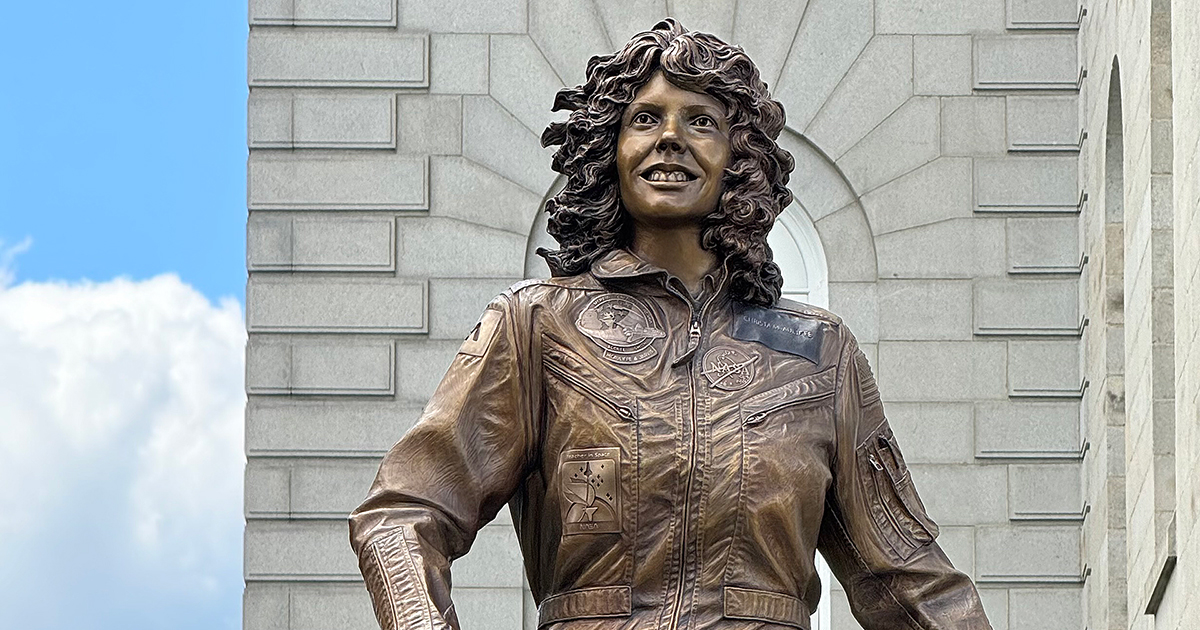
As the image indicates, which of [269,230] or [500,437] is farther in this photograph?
[269,230]

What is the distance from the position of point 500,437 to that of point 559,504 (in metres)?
0.23

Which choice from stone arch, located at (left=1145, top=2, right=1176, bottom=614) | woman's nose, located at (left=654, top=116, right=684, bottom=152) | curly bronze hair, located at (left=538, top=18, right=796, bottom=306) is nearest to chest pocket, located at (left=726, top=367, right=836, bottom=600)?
curly bronze hair, located at (left=538, top=18, right=796, bottom=306)

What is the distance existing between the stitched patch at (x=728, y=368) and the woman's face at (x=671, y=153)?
33 cm

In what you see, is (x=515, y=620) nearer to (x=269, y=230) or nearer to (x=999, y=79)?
(x=269, y=230)

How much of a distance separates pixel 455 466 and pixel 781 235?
13099mm

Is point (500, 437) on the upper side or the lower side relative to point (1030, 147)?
lower

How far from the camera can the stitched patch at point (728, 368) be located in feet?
25.6

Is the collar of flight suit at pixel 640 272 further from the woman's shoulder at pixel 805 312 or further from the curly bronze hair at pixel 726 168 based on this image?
the woman's shoulder at pixel 805 312

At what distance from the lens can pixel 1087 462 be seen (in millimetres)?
20062

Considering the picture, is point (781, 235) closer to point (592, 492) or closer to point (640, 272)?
point (640, 272)

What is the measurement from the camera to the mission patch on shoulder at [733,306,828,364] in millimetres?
7941

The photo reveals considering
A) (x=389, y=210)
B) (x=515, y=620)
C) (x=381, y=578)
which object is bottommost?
(x=515, y=620)

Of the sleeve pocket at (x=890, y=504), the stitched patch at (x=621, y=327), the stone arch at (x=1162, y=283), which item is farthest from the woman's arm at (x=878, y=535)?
the stone arch at (x=1162, y=283)

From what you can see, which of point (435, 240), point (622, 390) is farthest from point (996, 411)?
point (622, 390)
